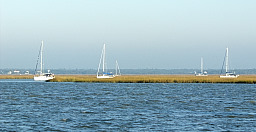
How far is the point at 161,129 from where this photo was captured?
119ft

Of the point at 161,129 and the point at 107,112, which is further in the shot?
the point at 107,112

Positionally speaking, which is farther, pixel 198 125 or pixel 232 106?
pixel 232 106

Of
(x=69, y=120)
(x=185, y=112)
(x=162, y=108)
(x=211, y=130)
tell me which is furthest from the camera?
(x=162, y=108)

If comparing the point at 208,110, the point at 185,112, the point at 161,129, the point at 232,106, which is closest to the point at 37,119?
the point at 161,129

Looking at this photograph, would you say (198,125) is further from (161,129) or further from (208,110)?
(208,110)

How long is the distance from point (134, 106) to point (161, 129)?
62.0 feet

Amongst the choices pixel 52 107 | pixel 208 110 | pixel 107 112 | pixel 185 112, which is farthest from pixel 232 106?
pixel 52 107

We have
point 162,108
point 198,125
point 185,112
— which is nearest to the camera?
point 198,125

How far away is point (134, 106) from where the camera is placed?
55062mm

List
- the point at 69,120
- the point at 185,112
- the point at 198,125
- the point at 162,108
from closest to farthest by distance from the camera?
the point at 198,125, the point at 69,120, the point at 185,112, the point at 162,108

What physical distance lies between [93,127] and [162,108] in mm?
16249

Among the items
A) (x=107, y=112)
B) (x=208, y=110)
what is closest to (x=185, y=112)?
(x=208, y=110)

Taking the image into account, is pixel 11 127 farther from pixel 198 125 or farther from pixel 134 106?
pixel 134 106

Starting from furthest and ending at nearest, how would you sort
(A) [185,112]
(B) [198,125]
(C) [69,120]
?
(A) [185,112]
(C) [69,120]
(B) [198,125]
